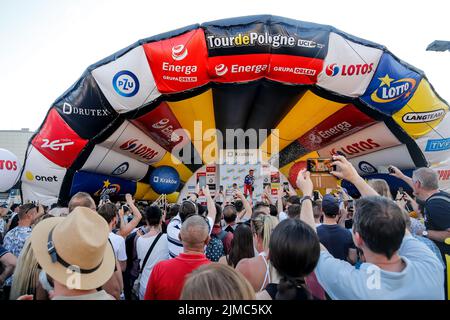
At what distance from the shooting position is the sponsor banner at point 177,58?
15.5 ft

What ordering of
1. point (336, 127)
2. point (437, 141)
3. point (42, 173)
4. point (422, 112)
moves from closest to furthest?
point (42, 173)
point (422, 112)
point (437, 141)
point (336, 127)

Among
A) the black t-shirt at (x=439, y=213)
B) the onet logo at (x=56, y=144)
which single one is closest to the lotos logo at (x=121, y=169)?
the onet logo at (x=56, y=144)

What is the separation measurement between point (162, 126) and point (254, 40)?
7.80 ft

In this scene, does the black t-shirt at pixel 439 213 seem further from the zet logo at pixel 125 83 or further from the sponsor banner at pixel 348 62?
the zet logo at pixel 125 83

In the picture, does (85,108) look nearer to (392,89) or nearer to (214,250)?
(214,250)

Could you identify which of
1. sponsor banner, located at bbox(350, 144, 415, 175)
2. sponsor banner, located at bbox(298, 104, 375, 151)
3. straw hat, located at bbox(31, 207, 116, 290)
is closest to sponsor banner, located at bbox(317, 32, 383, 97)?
sponsor banner, located at bbox(298, 104, 375, 151)

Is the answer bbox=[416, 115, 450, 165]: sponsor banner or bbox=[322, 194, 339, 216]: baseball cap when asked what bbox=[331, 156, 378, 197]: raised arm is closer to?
bbox=[322, 194, 339, 216]: baseball cap

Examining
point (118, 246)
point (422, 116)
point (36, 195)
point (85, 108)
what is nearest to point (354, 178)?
point (118, 246)

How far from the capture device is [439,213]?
2.51 meters

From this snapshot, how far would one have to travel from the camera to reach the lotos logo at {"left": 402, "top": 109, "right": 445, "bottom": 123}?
5.29 m

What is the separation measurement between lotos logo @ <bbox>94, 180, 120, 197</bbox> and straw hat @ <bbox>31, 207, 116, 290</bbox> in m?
4.75

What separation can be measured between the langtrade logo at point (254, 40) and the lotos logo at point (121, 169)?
3017 millimetres
